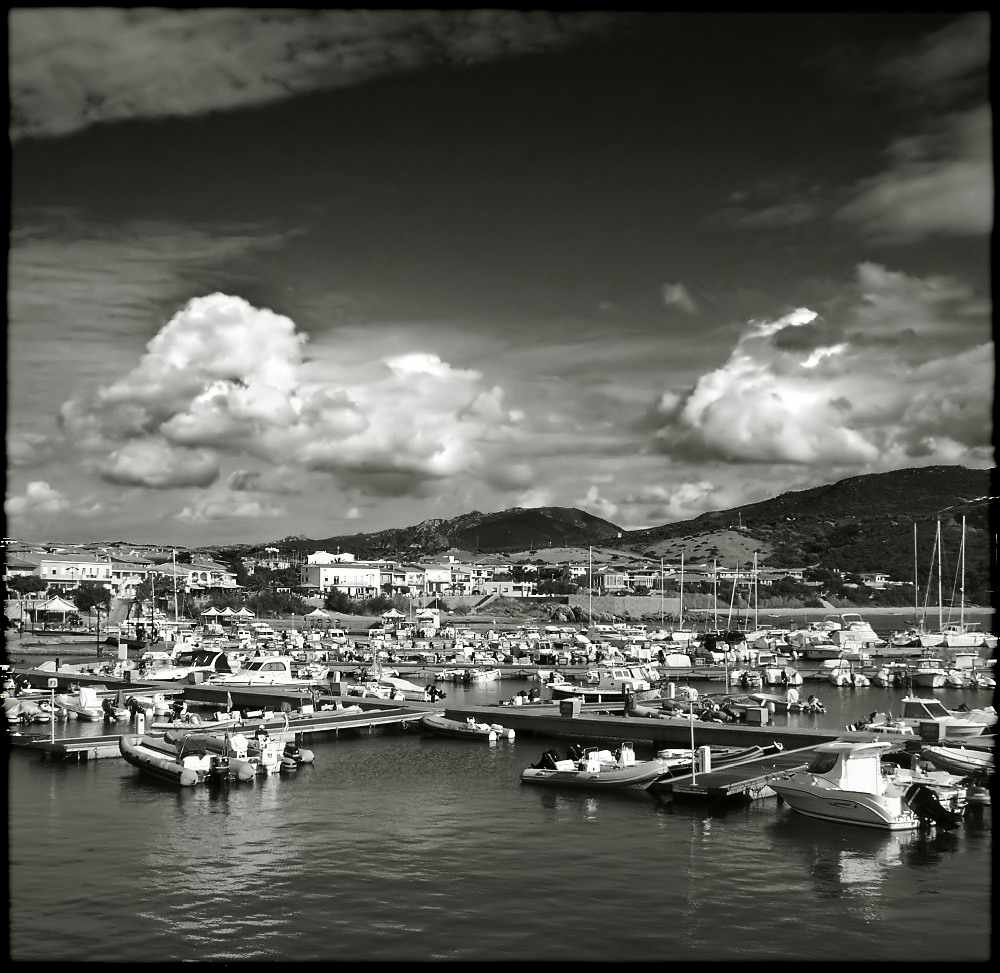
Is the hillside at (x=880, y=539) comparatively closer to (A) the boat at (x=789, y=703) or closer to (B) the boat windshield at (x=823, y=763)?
(A) the boat at (x=789, y=703)

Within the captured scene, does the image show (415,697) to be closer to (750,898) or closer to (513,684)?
(513,684)

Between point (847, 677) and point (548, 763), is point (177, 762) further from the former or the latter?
point (847, 677)

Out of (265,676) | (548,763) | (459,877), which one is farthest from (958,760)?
(265,676)

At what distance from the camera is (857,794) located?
21938 millimetres

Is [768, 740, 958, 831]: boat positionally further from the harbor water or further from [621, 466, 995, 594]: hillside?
[621, 466, 995, 594]: hillside

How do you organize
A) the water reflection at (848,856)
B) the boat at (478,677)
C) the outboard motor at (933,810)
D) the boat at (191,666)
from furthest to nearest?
the boat at (478,677) < the boat at (191,666) < the outboard motor at (933,810) < the water reflection at (848,856)

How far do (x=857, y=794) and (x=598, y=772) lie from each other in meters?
6.96

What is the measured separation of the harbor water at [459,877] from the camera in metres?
15.2

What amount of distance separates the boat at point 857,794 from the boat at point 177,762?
14273 millimetres

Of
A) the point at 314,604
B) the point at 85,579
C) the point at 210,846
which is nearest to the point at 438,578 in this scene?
the point at 314,604

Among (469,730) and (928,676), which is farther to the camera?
(928,676)

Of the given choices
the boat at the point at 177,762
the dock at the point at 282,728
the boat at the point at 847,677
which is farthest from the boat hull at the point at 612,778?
the boat at the point at 847,677

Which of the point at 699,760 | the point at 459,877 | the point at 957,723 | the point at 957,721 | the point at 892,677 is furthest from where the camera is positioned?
the point at 892,677

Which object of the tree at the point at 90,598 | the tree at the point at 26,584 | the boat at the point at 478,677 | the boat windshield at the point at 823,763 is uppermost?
the tree at the point at 26,584
